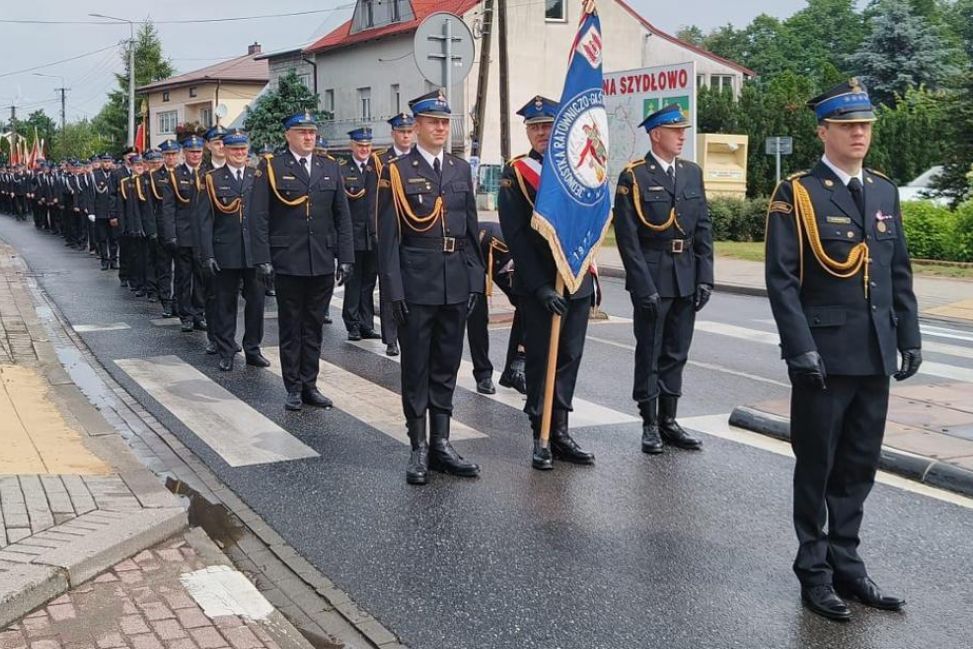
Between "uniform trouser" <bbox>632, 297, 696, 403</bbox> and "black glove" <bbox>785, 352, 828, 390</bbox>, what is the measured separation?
2.41 m

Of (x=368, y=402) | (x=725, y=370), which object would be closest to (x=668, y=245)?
(x=368, y=402)

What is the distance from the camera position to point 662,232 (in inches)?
274

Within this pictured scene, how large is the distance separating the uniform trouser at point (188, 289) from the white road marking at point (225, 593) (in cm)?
789

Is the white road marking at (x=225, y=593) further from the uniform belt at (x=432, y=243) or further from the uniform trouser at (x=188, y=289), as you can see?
the uniform trouser at (x=188, y=289)

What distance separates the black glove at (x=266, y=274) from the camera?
351 inches

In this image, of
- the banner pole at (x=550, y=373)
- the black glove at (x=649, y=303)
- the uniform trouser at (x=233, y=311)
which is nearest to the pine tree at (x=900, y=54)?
the uniform trouser at (x=233, y=311)

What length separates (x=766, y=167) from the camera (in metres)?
38.5

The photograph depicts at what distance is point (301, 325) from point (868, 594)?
526 centimetres

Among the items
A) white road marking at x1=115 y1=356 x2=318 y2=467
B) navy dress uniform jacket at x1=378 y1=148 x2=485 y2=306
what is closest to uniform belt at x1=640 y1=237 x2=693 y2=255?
navy dress uniform jacket at x1=378 y1=148 x2=485 y2=306

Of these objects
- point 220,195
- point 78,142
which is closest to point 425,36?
point 220,195

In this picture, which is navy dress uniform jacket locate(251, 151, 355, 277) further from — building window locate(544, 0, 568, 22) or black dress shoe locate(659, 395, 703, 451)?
building window locate(544, 0, 568, 22)

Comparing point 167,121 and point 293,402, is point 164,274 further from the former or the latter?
point 167,121

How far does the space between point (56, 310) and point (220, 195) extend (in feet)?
17.1

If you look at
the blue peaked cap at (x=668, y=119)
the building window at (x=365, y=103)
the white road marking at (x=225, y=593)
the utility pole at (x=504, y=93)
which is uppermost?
the building window at (x=365, y=103)
